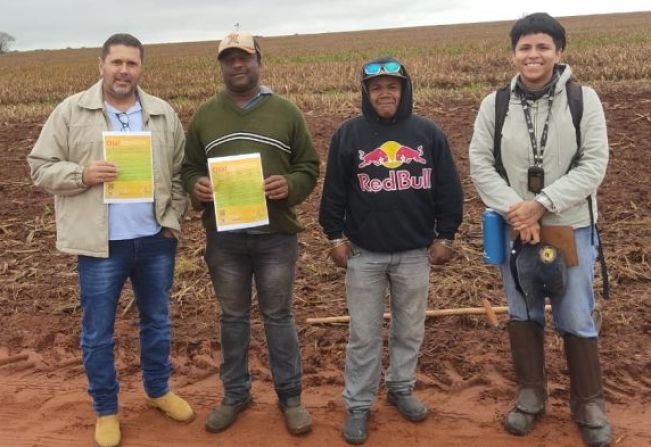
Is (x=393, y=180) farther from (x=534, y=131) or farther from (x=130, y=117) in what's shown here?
(x=130, y=117)

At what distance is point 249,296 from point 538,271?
5.39 feet

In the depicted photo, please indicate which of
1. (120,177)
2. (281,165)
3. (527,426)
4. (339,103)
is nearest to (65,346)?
(120,177)

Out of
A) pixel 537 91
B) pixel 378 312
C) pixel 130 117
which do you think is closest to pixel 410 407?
pixel 378 312

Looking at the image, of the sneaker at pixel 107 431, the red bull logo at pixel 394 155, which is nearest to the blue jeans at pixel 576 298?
the red bull logo at pixel 394 155

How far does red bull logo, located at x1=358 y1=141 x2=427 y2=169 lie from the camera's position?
3623 mm

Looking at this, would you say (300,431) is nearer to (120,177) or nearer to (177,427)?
(177,427)

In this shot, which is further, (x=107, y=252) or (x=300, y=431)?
(x=300, y=431)

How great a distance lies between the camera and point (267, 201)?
3746mm

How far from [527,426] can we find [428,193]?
1451 mm

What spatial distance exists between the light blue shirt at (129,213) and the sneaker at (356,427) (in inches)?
61.2

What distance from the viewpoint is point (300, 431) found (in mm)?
3924

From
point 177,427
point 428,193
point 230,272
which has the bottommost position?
point 177,427

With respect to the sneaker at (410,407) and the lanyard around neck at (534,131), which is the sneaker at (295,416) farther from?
the lanyard around neck at (534,131)

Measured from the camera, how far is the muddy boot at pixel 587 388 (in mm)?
3689
